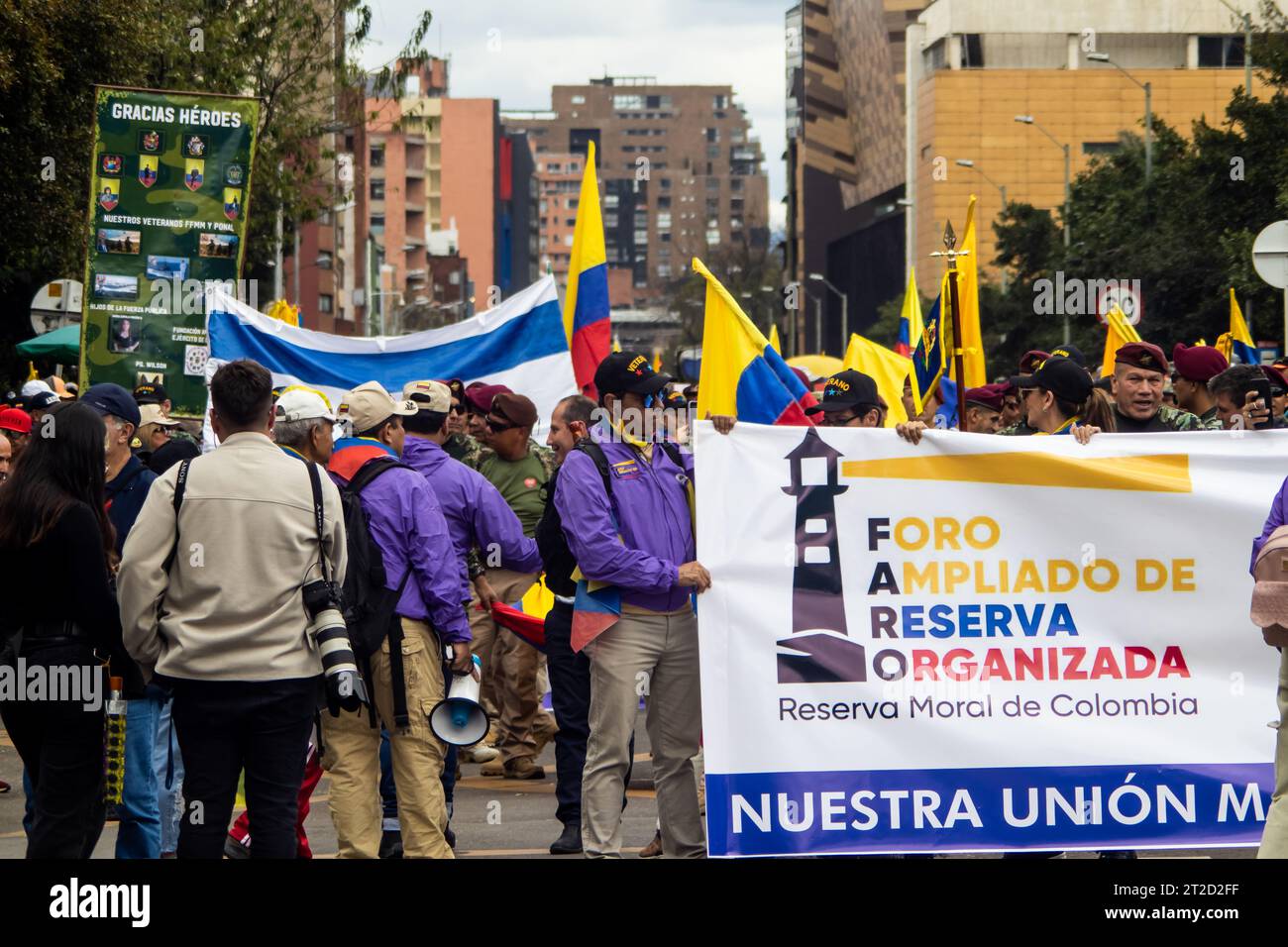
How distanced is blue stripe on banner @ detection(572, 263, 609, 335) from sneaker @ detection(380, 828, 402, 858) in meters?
4.37

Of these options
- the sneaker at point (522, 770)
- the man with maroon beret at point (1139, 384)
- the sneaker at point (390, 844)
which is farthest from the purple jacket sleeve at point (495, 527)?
the man with maroon beret at point (1139, 384)

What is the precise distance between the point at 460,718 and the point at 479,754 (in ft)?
14.0

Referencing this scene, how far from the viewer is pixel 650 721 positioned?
25.1ft

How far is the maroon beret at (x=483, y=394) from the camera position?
11305 mm

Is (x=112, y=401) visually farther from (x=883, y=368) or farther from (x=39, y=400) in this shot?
(x=883, y=368)

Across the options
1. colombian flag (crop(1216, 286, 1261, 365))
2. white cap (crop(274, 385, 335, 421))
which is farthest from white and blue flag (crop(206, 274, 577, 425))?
colombian flag (crop(1216, 286, 1261, 365))

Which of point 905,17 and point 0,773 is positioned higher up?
point 905,17

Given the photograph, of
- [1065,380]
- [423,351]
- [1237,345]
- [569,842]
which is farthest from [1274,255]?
[569,842]

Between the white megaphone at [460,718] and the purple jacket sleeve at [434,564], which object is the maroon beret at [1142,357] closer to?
the purple jacket sleeve at [434,564]

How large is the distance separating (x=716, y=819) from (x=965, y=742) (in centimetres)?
92

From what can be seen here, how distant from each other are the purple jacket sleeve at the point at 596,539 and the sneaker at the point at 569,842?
1.54 m
